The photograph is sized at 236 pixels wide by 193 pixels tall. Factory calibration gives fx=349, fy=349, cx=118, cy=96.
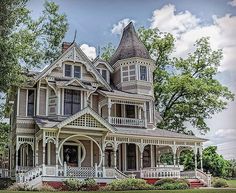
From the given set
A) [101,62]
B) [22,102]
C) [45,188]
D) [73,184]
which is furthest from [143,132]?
[45,188]

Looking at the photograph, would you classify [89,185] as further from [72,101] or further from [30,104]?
[30,104]

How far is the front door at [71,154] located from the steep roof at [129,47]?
9.50 metres

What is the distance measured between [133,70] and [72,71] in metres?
5.64

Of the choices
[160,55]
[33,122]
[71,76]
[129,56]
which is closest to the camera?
[33,122]

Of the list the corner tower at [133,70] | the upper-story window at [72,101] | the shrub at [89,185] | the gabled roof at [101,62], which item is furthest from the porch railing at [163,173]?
the gabled roof at [101,62]

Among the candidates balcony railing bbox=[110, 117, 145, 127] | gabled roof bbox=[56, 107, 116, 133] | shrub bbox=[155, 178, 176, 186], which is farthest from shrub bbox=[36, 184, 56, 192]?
balcony railing bbox=[110, 117, 145, 127]

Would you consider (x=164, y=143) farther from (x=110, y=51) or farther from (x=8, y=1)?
(x=110, y=51)

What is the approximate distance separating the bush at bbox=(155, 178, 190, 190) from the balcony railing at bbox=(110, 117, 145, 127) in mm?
6233

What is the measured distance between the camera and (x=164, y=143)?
87.0ft

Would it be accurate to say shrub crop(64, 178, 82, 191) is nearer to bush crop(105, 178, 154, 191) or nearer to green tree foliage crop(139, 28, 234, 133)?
bush crop(105, 178, 154, 191)

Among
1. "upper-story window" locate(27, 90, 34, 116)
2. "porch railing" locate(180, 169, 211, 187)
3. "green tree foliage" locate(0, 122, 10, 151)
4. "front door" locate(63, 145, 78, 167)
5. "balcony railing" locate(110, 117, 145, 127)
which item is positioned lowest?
"porch railing" locate(180, 169, 211, 187)

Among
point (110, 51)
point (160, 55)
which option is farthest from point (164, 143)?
point (110, 51)

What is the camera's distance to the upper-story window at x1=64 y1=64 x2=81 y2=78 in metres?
26.5

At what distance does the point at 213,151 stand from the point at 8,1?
32.7 metres
